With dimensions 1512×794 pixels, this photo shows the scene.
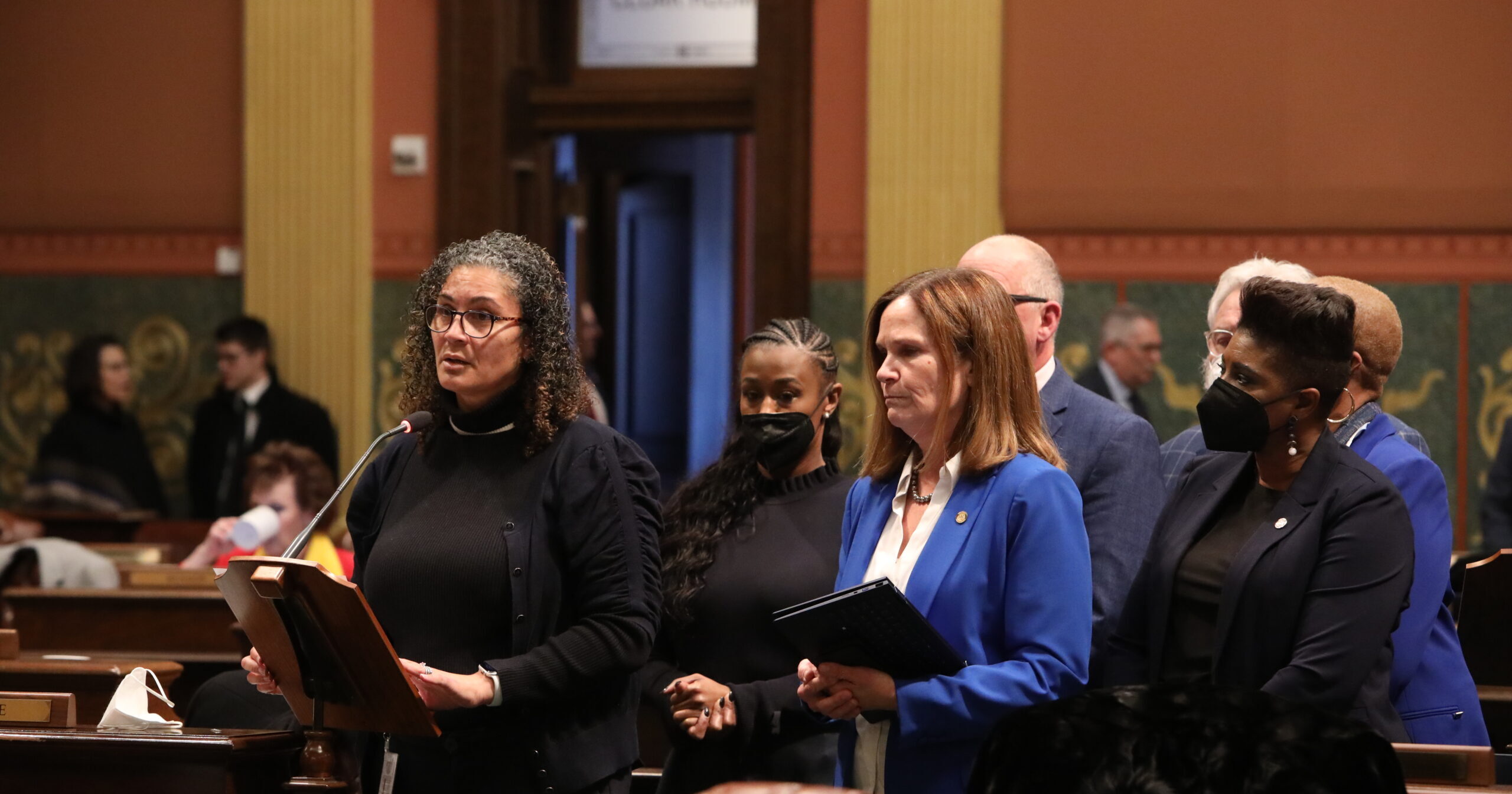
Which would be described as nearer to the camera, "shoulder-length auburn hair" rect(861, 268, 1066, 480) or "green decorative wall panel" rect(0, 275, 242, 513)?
"shoulder-length auburn hair" rect(861, 268, 1066, 480)

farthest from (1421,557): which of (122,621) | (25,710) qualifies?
(122,621)

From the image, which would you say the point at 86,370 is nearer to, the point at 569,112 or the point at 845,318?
the point at 569,112

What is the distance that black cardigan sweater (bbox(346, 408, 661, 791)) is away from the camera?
98.3 inches

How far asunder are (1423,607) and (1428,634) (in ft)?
0.16

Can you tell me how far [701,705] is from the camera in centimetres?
290

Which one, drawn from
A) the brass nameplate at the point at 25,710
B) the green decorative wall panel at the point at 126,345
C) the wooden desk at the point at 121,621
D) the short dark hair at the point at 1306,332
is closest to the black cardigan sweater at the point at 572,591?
the brass nameplate at the point at 25,710

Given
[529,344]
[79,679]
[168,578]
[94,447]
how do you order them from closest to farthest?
[529,344] → [79,679] → [168,578] → [94,447]

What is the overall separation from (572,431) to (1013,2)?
479 centimetres

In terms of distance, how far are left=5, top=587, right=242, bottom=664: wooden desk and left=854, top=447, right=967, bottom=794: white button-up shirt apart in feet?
8.72

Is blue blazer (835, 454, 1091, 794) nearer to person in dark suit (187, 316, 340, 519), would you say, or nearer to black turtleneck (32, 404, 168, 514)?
person in dark suit (187, 316, 340, 519)

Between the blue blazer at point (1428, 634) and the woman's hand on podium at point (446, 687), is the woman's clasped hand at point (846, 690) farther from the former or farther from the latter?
the blue blazer at point (1428, 634)

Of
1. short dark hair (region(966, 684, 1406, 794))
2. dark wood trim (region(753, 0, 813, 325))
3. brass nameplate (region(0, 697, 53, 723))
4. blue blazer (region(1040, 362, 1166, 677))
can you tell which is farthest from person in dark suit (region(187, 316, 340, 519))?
short dark hair (region(966, 684, 1406, 794))

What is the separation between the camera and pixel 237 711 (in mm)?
3369

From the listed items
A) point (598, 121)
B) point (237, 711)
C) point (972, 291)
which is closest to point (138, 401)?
point (598, 121)
